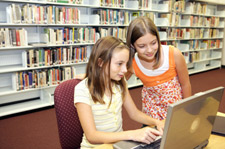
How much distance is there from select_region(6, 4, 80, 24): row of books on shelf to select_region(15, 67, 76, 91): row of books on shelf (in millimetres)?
718

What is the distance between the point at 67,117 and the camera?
1173mm

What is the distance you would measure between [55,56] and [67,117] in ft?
7.47

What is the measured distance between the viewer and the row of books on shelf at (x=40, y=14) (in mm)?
2824

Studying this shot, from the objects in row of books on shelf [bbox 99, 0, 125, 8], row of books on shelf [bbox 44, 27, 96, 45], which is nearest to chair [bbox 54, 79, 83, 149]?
row of books on shelf [bbox 44, 27, 96, 45]

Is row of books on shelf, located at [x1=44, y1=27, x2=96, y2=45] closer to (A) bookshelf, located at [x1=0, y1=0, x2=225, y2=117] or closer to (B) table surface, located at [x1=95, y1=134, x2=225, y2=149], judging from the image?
(A) bookshelf, located at [x1=0, y1=0, x2=225, y2=117]

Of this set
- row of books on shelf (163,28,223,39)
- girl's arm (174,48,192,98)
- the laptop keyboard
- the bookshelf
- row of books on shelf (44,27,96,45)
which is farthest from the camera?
row of books on shelf (163,28,223,39)

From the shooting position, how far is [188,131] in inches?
29.7

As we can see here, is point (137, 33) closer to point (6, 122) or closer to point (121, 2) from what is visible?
point (6, 122)

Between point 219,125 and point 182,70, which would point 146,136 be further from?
point 182,70

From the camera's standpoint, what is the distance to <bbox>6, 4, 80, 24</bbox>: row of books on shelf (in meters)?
2.82

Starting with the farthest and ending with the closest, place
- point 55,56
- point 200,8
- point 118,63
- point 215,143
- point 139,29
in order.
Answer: point 200,8
point 55,56
point 139,29
point 118,63
point 215,143

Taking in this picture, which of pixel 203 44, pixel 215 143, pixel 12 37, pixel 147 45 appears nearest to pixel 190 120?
pixel 215 143

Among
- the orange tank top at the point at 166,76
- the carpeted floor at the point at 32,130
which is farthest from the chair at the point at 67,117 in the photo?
the carpeted floor at the point at 32,130

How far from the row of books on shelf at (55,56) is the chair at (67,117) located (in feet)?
6.87
